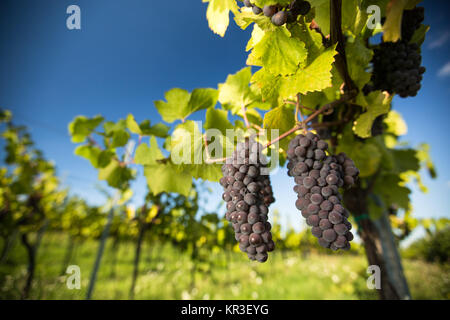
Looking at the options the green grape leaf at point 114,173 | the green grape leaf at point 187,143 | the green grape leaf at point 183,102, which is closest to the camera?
the green grape leaf at point 187,143

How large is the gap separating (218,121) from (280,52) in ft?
1.63

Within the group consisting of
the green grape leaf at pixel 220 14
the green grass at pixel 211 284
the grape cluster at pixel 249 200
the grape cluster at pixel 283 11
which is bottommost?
the green grass at pixel 211 284

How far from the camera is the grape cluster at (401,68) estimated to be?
1027mm

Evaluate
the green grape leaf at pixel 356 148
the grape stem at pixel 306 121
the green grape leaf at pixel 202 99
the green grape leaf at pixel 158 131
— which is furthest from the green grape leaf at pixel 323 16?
the green grape leaf at pixel 158 131

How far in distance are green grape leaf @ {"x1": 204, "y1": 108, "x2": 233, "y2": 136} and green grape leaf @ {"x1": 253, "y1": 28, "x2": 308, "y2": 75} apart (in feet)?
1.37

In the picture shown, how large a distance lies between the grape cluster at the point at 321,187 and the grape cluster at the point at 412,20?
80 cm

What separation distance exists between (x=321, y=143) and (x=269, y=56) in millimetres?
363

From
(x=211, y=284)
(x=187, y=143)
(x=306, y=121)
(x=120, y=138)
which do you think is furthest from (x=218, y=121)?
(x=211, y=284)

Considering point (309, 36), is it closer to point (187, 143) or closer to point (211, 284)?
point (187, 143)

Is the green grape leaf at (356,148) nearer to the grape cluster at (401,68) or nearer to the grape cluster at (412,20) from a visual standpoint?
the grape cluster at (401,68)

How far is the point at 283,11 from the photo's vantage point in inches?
25.6

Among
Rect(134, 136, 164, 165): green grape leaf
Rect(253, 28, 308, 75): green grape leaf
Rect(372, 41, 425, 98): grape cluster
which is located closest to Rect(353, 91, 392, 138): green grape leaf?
Rect(372, 41, 425, 98): grape cluster

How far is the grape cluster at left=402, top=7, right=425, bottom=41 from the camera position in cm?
101
